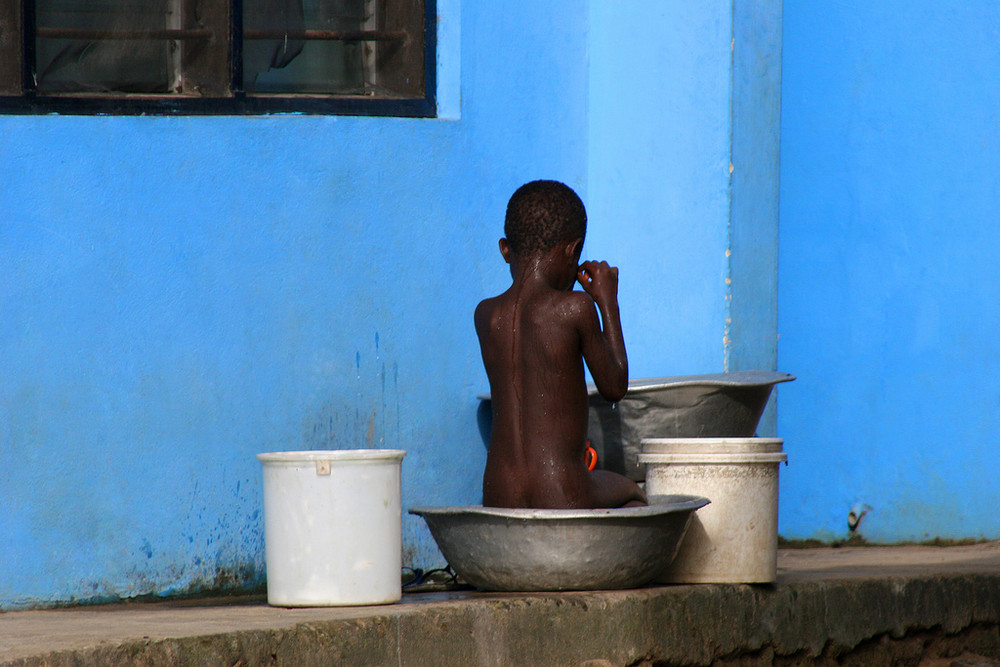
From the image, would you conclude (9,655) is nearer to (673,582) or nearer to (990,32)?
(673,582)

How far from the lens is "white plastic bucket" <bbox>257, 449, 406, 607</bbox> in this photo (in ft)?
12.0

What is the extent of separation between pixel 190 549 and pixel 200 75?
1.70 m

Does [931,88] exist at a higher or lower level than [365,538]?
higher

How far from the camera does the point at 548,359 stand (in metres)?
3.91

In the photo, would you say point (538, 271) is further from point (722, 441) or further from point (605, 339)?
point (722, 441)

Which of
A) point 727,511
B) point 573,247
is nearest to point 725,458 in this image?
point 727,511

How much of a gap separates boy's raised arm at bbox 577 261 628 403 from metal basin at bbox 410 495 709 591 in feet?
1.43

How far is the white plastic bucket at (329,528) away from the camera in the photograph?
367 cm

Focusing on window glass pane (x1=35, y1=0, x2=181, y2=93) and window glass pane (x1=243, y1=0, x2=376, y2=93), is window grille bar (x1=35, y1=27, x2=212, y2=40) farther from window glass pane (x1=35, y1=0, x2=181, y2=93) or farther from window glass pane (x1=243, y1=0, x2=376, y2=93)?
window glass pane (x1=243, y1=0, x2=376, y2=93)

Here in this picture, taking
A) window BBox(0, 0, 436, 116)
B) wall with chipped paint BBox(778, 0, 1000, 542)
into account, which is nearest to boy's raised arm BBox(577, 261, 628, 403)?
window BBox(0, 0, 436, 116)

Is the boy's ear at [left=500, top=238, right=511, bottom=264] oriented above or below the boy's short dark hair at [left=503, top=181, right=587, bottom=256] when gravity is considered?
below

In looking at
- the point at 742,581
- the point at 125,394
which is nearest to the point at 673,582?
the point at 742,581

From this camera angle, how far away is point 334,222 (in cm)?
465

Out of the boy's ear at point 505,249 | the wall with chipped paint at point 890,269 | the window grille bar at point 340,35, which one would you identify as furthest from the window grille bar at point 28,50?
the wall with chipped paint at point 890,269
